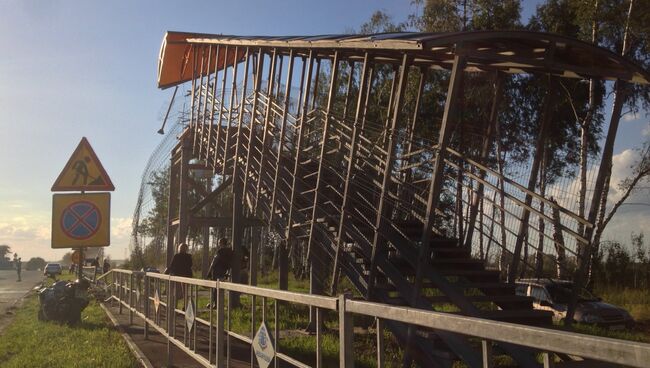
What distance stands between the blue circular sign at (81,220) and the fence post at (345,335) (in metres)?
6.78

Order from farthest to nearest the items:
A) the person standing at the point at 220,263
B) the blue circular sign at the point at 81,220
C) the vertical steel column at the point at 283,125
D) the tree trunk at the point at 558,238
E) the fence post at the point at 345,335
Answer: the person standing at the point at 220,263 → the vertical steel column at the point at 283,125 → the blue circular sign at the point at 81,220 → the tree trunk at the point at 558,238 → the fence post at the point at 345,335

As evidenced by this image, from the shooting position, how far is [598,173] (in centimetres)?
861

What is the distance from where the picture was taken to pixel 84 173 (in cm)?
991

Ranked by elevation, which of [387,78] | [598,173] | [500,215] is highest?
[387,78]

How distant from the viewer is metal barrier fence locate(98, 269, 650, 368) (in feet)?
6.79

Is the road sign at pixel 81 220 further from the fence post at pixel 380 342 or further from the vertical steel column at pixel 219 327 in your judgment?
the fence post at pixel 380 342

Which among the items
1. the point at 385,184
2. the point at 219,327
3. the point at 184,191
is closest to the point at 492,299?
the point at 385,184

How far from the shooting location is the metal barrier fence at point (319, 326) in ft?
6.79

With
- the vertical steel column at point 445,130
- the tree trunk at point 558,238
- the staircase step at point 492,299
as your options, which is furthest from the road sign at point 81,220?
the tree trunk at point 558,238

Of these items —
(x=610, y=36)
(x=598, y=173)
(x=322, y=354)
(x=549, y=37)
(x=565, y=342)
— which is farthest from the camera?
(x=610, y=36)

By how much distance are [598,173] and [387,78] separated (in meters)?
14.2

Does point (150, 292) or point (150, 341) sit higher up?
point (150, 292)

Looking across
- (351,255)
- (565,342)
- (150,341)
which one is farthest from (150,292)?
(565,342)

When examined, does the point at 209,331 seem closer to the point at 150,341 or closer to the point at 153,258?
the point at 150,341
